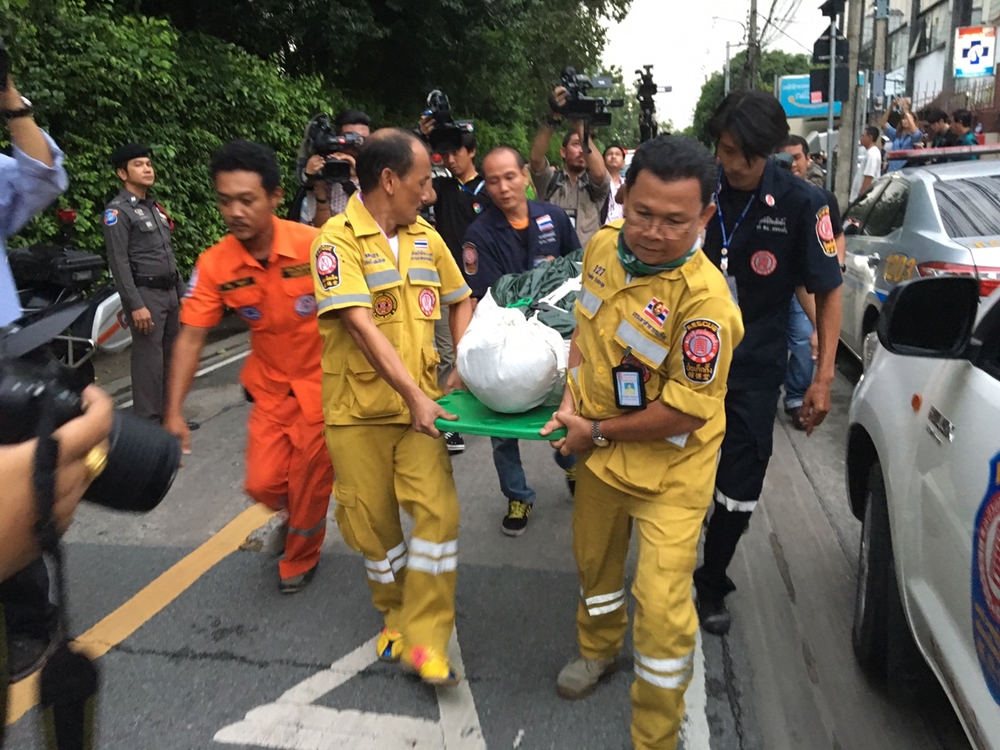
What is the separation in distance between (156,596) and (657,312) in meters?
2.55

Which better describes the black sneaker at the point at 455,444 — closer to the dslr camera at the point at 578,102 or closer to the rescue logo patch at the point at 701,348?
the dslr camera at the point at 578,102

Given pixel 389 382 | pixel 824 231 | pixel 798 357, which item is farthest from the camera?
pixel 798 357

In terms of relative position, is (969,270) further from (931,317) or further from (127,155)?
(127,155)

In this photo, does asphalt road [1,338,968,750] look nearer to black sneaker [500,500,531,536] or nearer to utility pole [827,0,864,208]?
black sneaker [500,500,531,536]

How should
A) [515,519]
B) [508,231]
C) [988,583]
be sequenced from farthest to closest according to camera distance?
[515,519], [508,231], [988,583]

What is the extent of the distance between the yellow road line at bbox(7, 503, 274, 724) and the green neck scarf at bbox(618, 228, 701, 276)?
6.84ft

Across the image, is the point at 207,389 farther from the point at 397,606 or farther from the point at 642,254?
the point at 642,254

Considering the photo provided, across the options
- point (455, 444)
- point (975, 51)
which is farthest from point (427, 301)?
point (975, 51)

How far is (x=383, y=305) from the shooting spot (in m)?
2.82

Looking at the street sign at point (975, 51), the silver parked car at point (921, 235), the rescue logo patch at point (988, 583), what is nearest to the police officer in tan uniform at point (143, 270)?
the silver parked car at point (921, 235)

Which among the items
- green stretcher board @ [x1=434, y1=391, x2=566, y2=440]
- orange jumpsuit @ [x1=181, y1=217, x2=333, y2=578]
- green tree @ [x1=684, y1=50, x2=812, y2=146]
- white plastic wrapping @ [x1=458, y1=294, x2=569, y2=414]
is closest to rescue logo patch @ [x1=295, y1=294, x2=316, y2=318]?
orange jumpsuit @ [x1=181, y1=217, x2=333, y2=578]

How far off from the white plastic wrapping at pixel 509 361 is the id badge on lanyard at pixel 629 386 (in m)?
0.32

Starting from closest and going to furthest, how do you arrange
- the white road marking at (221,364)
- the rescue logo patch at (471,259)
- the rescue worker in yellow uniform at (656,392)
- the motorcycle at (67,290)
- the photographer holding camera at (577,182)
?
the rescue worker in yellow uniform at (656,392)
the rescue logo patch at (471,259)
the photographer holding camera at (577,182)
the motorcycle at (67,290)
the white road marking at (221,364)

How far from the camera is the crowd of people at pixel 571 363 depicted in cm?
231
